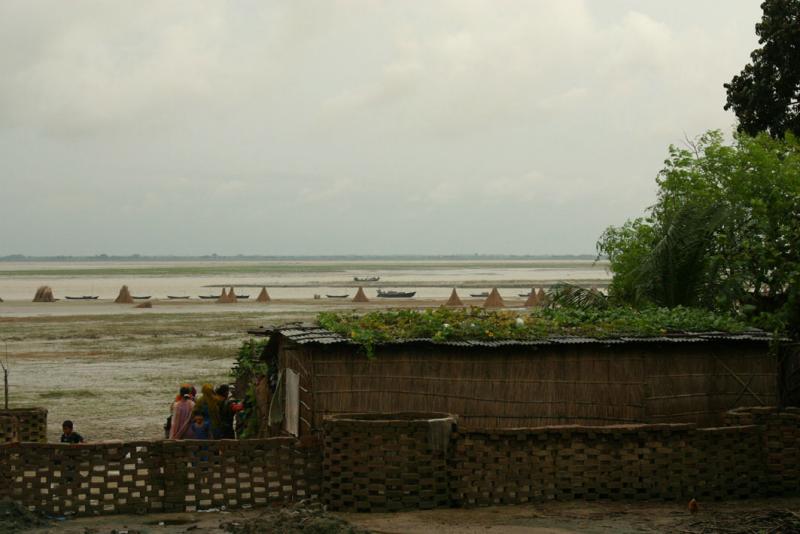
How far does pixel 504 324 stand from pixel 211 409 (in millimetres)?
4087

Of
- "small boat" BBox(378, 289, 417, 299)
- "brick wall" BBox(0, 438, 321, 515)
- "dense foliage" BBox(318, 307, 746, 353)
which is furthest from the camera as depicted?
"small boat" BBox(378, 289, 417, 299)

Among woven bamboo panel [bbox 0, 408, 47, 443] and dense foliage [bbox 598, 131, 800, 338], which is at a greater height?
dense foliage [bbox 598, 131, 800, 338]

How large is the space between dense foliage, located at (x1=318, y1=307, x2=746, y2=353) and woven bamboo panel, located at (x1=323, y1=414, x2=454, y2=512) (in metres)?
1.39

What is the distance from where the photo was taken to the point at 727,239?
59.3 ft

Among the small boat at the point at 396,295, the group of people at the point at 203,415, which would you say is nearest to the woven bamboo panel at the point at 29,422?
the group of people at the point at 203,415

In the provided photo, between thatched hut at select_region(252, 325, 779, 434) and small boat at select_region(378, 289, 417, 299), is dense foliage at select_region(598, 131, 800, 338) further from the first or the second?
small boat at select_region(378, 289, 417, 299)

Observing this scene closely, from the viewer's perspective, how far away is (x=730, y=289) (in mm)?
17609

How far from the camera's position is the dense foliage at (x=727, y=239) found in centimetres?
1523

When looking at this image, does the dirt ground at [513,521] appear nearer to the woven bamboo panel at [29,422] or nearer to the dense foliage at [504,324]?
the dense foliage at [504,324]

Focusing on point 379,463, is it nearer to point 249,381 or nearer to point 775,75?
point 249,381

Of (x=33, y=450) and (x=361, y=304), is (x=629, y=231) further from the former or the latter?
(x=361, y=304)

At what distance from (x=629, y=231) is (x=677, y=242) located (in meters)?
6.81

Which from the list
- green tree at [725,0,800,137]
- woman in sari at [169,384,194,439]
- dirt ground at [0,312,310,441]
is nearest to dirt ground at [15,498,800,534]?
woman in sari at [169,384,194,439]

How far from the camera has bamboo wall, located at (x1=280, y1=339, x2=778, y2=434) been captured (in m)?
12.5
